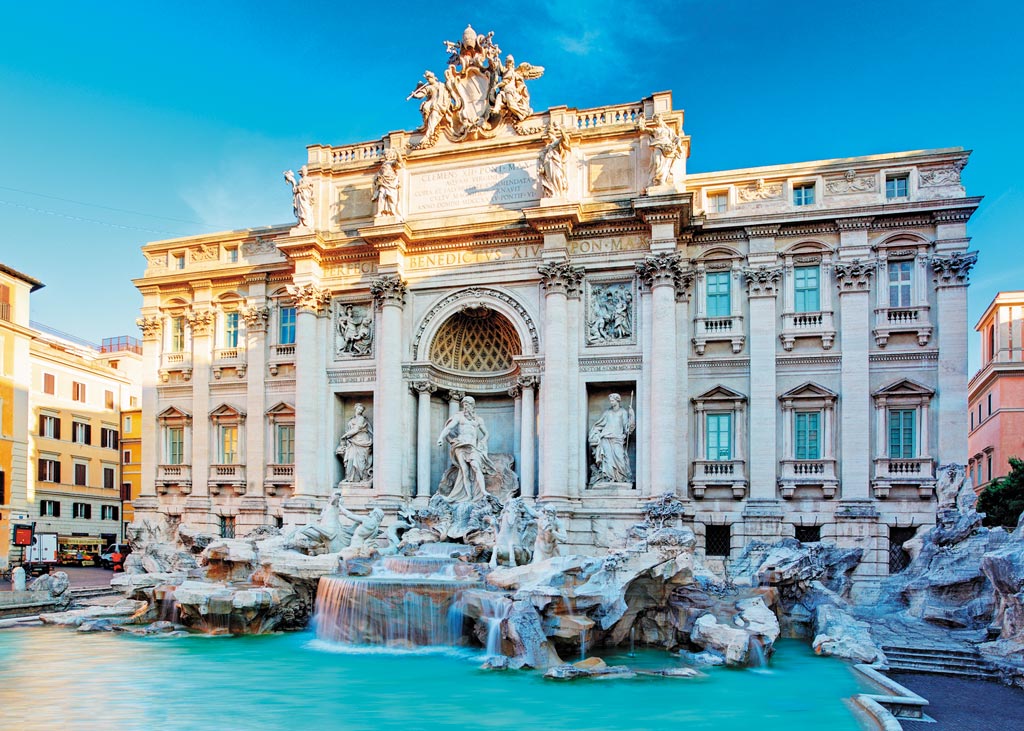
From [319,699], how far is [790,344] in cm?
1626

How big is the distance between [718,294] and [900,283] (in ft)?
16.4

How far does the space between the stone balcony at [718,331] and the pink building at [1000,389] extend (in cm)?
2247

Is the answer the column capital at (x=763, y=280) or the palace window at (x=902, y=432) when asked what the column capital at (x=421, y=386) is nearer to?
the column capital at (x=763, y=280)

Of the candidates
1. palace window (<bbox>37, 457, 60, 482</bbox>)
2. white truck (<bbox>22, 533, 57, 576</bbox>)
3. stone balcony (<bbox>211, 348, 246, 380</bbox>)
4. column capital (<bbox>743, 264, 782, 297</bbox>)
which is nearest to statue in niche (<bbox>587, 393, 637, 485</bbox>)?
column capital (<bbox>743, 264, 782, 297</bbox>)

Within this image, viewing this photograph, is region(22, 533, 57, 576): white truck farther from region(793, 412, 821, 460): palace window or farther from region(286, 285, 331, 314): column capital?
region(793, 412, 821, 460): palace window

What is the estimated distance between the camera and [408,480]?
82.8 ft

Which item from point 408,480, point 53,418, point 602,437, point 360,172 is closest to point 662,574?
point 602,437

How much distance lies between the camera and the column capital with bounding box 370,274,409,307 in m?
25.2

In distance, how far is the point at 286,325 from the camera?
2825cm

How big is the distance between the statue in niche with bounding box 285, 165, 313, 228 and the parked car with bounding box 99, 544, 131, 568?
1961 cm

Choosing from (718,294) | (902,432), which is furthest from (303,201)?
(902,432)

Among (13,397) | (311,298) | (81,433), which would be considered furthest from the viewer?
(81,433)

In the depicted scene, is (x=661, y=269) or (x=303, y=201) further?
(x=303, y=201)

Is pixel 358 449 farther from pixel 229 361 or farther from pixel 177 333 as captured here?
pixel 177 333
